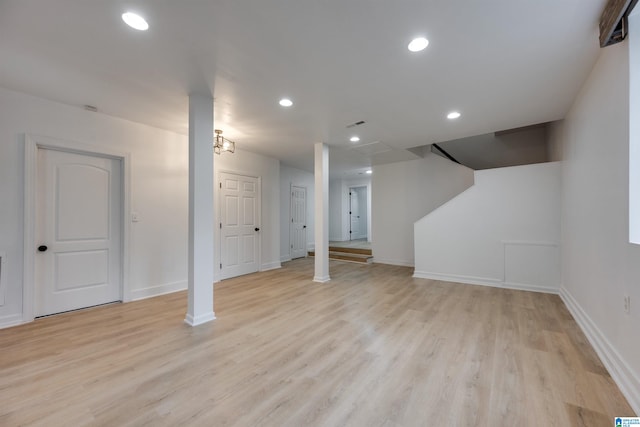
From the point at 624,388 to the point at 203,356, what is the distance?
10.3ft

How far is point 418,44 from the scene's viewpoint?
206 centimetres

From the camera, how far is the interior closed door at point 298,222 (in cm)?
750

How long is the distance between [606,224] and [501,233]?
7.62ft

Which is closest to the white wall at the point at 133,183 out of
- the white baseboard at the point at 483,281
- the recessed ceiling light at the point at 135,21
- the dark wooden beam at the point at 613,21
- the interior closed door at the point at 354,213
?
the recessed ceiling light at the point at 135,21

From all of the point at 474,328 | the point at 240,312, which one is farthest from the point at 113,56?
the point at 474,328

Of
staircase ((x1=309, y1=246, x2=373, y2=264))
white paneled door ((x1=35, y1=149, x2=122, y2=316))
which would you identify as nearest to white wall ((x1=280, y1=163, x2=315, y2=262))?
staircase ((x1=309, y1=246, x2=373, y2=264))

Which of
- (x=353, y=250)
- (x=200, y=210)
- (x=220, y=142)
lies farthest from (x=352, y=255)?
(x=200, y=210)

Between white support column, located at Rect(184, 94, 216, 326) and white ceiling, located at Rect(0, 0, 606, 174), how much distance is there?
0.95 ft

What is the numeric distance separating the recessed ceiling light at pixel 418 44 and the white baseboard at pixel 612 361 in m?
2.72

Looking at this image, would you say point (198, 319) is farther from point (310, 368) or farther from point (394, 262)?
point (394, 262)

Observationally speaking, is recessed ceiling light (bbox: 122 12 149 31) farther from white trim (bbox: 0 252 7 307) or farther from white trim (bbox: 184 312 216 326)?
white trim (bbox: 0 252 7 307)

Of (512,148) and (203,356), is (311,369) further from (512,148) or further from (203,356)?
(512,148)

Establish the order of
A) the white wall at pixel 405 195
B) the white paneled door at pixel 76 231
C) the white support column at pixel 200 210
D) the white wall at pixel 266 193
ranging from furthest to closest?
the white wall at pixel 405 195, the white wall at pixel 266 193, the white paneled door at pixel 76 231, the white support column at pixel 200 210

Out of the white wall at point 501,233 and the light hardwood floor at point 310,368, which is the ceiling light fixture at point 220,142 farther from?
the white wall at point 501,233
